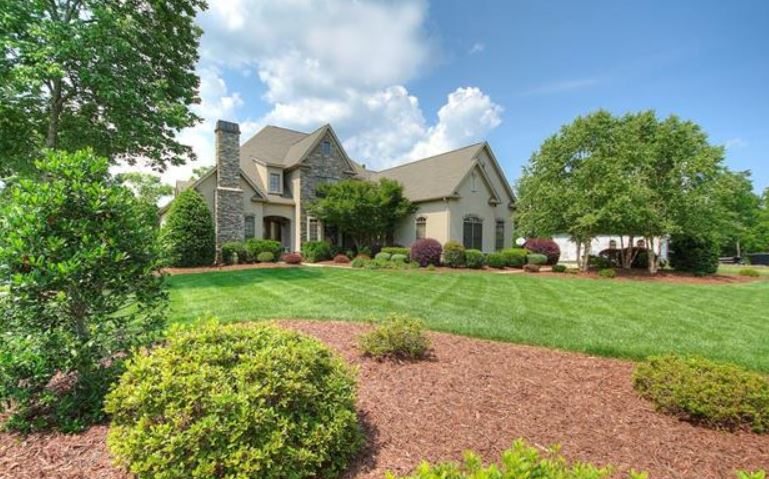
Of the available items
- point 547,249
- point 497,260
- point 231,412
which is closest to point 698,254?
point 547,249

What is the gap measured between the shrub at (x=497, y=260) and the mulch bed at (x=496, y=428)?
50.3 ft

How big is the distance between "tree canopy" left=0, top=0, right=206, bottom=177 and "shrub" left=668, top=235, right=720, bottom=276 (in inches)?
916

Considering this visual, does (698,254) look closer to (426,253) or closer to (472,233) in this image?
(472,233)

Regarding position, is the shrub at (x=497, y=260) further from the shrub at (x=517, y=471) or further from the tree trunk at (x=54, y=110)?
the tree trunk at (x=54, y=110)

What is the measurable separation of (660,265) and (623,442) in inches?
890

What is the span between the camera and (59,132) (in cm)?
1373

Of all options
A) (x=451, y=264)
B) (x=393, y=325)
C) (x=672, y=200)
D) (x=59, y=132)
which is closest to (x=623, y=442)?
(x=393, y=325)

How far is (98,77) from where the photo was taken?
1131cm

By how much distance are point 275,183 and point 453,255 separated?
11551mm

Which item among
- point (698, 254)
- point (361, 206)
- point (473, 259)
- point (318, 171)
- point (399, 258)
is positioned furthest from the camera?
point (318, 171)

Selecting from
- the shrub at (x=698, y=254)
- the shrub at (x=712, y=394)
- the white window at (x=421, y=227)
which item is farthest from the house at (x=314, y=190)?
the shrub at (x=712, y=394)

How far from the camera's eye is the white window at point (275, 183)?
71.1ft

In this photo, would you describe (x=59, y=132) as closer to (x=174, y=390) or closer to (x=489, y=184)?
(x=174, y=390)

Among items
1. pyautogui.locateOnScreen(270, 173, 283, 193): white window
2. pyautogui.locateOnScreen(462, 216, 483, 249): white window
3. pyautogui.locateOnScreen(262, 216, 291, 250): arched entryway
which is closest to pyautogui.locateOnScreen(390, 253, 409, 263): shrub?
pyautogui.locateOnScreen(462, 216, 483, 249): white window
